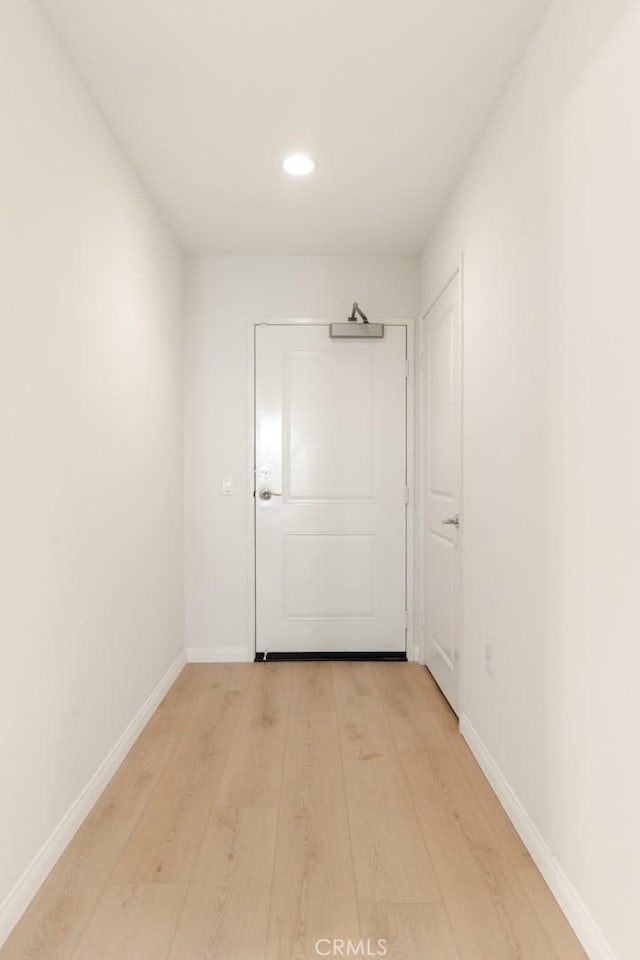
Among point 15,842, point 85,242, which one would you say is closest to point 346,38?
point 85,242

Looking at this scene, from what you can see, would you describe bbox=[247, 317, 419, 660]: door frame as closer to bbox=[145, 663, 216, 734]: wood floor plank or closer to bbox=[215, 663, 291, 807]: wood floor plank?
bbox=[145, 663, 216, 734]: wood floor plank

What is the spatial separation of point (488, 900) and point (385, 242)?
10.1 ft

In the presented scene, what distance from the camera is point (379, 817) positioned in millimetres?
1991

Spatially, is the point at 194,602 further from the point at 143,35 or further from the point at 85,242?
the point at 143,35

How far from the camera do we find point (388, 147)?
2.51 m

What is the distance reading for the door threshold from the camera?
146 inches

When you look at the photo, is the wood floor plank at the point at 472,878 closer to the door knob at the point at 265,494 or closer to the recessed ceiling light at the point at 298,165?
the door knob at the point at 265,494

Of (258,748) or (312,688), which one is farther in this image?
(312,688)

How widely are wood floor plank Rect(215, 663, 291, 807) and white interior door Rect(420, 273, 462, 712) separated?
822mm

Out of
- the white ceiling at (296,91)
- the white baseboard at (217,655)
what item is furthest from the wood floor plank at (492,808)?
the white ceiling at (296,91)

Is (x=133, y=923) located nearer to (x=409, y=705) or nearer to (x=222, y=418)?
(x=409, y=705)

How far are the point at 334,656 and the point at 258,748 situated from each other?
4.15 feet

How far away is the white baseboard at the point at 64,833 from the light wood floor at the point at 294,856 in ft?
0.10

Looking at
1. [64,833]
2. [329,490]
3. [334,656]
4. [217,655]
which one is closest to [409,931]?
[64,833]
